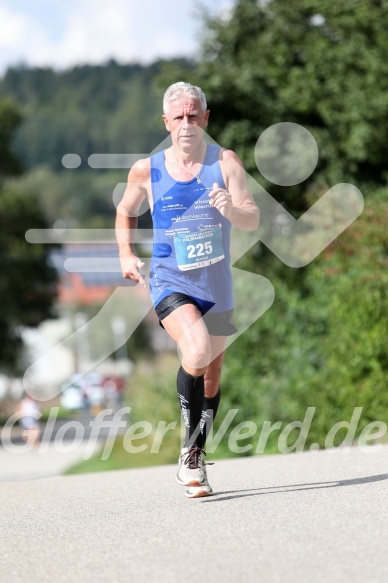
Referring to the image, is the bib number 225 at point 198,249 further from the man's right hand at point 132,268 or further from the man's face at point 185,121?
the man's face at point 185,121

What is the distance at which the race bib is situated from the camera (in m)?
6.14

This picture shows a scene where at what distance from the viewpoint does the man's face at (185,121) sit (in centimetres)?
623

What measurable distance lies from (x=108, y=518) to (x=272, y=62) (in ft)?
52.8

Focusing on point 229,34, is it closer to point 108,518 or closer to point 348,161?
point 348,161

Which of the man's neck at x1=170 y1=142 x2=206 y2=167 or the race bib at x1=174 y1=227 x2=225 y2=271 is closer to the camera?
the race bib at x1=174 y1=227 x2=225 y2=271

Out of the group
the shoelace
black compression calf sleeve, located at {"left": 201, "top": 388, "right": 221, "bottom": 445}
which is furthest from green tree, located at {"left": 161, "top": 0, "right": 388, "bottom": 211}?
the shoelace

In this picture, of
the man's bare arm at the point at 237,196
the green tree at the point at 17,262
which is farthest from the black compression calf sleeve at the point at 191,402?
the green tree at the point at 17,262

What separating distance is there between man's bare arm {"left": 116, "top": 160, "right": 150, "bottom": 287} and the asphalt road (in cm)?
123

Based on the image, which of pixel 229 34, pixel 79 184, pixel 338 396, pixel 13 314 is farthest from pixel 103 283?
pixel 338 396

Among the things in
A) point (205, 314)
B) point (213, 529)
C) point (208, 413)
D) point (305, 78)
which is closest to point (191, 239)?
point (205, 314)

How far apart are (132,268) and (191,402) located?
768 mm

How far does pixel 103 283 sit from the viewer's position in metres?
123

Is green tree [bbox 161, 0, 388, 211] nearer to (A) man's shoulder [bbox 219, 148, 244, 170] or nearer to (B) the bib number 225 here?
(A) man's shoulder [bbox 219, 148, 244, 170]

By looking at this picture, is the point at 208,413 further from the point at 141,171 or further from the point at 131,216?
the point at 141,171
